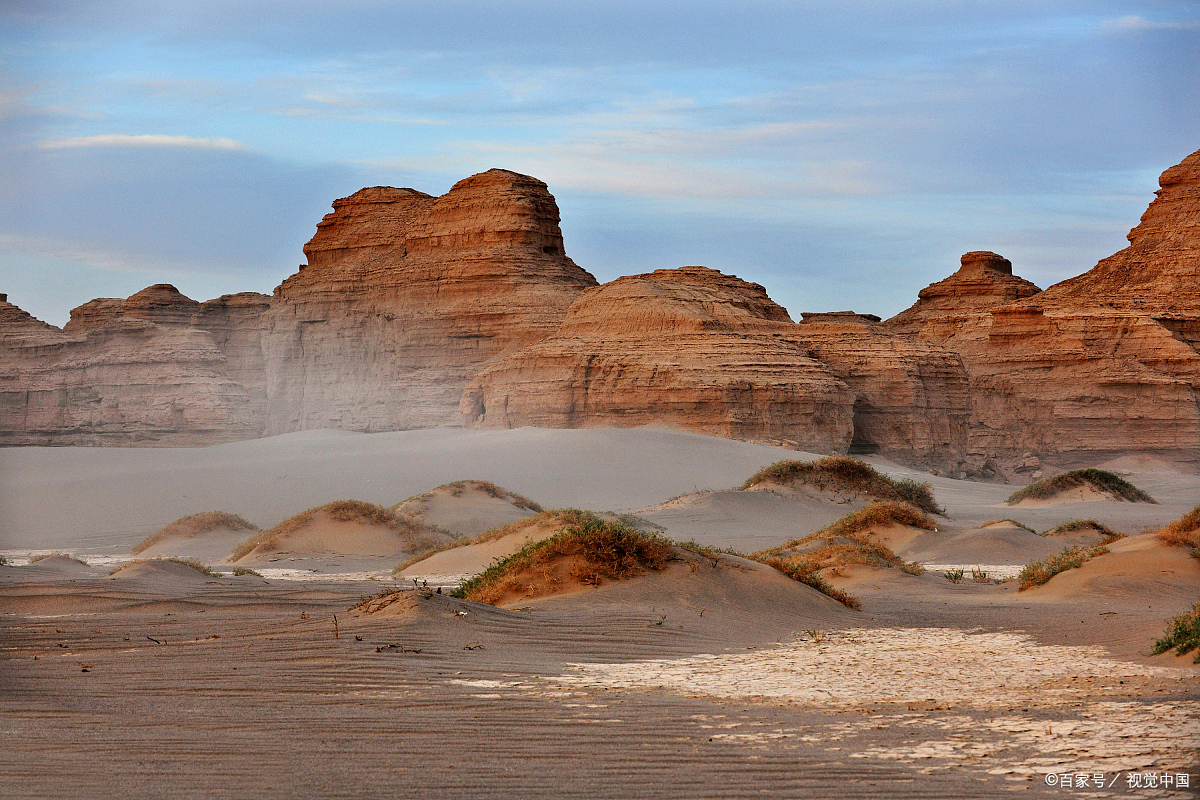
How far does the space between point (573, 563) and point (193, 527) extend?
13.2 meters

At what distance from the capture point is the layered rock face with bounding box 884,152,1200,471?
52.8 meters

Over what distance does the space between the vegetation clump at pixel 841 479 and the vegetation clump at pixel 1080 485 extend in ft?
13.3

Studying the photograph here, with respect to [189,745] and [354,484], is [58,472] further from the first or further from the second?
[189,745]

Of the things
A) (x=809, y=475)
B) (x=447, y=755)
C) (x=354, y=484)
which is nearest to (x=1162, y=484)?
(x=809, y=475)

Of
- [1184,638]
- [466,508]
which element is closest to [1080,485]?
[466,508]

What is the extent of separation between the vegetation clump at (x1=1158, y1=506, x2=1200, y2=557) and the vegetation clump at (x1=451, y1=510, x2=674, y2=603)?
246 inches

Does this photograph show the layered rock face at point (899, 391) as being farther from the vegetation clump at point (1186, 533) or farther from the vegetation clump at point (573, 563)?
the vegetation clump at point (573, 563)

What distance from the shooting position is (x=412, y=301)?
64.4 metres

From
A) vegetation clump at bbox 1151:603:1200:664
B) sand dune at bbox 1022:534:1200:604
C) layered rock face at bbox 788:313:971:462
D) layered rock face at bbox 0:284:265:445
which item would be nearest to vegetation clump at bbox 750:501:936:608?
sand dune at bbox 1022:534:1200:604

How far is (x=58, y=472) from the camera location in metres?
34.7

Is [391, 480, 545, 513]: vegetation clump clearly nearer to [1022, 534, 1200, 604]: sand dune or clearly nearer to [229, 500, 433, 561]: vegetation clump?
[229, 500, 433, 561]: vegetation clump

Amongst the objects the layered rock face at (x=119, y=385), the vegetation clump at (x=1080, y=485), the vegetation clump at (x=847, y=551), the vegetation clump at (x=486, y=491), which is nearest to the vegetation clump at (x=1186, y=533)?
the vegetation clump at (x=847, y=551)

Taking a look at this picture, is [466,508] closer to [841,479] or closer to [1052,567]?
[841,479]

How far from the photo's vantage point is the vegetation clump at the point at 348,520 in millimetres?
19156
